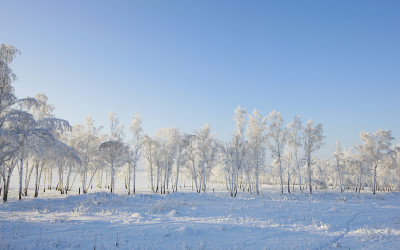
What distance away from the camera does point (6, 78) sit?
14.3 m

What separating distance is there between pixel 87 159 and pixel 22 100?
874 inches

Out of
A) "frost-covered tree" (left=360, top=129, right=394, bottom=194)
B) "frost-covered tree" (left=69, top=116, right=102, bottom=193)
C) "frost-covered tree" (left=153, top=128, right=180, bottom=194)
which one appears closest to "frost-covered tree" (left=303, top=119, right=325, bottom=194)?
"frost-covered tree" (left=360, top=129, right=394, bottom=194)

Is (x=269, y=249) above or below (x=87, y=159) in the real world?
below

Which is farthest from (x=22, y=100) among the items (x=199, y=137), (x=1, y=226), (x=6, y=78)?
(x=199, y=137)

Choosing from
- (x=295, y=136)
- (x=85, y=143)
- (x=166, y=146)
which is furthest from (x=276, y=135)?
(x=85, y=143)

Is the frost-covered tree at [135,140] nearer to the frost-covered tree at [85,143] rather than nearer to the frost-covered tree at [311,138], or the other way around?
the frost-covered tree at [85,143]

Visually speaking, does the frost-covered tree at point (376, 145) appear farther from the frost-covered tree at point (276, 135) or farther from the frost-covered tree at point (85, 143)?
the frost-covered tree at point (85, 143)

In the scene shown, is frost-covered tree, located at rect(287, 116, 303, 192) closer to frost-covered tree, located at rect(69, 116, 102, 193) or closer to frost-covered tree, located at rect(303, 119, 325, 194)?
frost-covered tree, located at rect(303, 119, 325, 194)

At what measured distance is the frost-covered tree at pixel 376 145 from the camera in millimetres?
38812

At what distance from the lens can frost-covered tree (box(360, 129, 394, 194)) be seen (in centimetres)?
3881

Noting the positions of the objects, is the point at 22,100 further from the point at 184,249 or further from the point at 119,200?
the point at 184,249

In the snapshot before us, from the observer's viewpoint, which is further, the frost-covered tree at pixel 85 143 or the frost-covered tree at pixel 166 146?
the frost-covered tree at pixel 166 146

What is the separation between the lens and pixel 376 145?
130ft

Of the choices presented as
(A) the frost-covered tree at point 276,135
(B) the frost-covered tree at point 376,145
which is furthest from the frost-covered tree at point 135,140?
(B) the frost-covered tree at point 376,145
